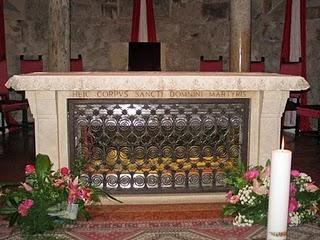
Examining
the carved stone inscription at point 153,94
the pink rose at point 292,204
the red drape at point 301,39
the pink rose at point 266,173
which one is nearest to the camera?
the pink rose at point 292,204

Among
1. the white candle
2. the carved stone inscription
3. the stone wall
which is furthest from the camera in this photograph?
the stone wall

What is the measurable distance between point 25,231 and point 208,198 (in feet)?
4.60

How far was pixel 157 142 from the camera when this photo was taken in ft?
11.9

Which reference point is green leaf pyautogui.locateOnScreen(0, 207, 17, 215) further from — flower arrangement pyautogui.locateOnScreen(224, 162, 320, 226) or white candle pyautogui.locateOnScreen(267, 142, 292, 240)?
white candle pyautogui.locateOnScreen(267, 142, 292, 240)

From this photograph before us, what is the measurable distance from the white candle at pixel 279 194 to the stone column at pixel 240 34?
3895 millimetres

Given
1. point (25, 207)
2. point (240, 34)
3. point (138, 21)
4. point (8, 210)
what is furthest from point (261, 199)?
point (138, 21)

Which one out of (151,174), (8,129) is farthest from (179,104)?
(8,129)

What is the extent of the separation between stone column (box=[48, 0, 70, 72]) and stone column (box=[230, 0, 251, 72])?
202 centimetres

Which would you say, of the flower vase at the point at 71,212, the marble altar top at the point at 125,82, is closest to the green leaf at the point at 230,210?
the marble altar top at the point at 125,82

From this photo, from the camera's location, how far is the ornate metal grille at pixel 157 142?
3.50 m

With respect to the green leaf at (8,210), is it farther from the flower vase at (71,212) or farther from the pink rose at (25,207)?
the flower vase at (71,212)

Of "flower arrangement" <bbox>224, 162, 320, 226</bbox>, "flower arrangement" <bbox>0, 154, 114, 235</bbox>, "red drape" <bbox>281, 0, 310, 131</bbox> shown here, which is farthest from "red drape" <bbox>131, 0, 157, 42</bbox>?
"flower arrangement" <bbox>224, 162, 320, 226</bbox>

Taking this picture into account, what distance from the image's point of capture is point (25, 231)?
289 centimetres

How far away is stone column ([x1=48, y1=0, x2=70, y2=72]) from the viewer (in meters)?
5.79
